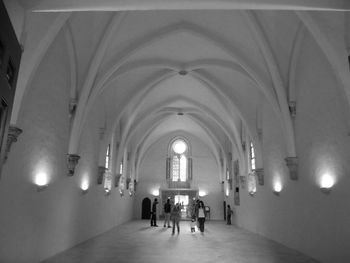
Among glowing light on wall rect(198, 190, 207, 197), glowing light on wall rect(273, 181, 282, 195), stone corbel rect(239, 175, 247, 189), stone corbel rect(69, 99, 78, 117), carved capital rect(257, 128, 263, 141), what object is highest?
carved capital rect(257, 128, 263, 141)

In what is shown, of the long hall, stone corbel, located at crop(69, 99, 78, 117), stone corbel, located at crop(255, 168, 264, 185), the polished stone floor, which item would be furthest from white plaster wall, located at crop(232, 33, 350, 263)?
stone corbel, located at crop(69, 99, 78, 117)

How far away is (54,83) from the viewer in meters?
8.51

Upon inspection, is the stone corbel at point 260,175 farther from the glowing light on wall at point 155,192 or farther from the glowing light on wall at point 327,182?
the glowing light on wall at point 155,192

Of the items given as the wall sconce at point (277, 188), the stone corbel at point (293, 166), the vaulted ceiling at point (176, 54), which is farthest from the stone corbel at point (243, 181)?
the stone corbel at point (293, 166)

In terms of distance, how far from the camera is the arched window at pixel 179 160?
84.0ft

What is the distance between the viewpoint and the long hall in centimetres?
627

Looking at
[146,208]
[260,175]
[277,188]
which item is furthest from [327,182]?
[146,208]

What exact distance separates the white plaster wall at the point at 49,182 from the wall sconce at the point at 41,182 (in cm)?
12

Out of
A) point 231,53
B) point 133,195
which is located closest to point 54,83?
point 231,53

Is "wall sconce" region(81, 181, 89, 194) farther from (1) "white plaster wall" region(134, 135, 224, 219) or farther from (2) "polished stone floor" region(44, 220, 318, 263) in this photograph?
(1) "white plaster wall" region(134, 135, 224, 219)

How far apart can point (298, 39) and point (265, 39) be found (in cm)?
100

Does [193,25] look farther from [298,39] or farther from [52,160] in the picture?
[52,160]

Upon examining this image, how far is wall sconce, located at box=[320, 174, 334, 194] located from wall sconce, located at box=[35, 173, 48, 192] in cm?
721

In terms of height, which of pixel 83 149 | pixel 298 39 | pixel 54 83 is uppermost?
pixel 298 39
